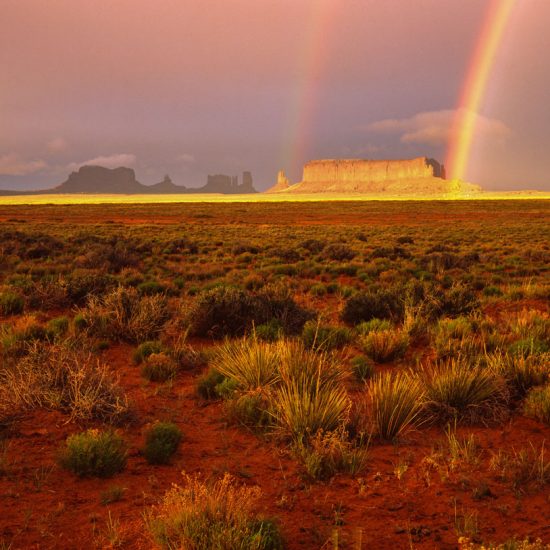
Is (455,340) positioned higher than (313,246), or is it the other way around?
(313,246)

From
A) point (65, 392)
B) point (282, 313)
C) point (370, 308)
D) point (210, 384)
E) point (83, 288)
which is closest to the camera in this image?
point (65, 392)

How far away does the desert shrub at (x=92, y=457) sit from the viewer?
11.7ft

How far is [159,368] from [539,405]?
4257 millimetres

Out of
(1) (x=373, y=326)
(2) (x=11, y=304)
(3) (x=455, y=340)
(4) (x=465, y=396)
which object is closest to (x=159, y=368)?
(1) (x=373, y=326)

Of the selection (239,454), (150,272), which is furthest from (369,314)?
(150,272)

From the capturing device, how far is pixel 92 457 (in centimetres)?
360

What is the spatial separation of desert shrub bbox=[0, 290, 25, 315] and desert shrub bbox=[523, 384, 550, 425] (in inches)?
342

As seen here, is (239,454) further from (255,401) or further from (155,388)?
(155,388)

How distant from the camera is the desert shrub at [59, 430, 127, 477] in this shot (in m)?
3.57

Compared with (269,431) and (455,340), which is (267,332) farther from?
(269,431)

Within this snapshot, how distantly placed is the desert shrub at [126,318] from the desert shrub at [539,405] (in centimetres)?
527

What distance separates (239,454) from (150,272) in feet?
36.5

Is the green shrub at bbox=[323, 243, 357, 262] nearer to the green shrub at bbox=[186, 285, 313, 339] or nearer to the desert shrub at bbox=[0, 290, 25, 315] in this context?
the green shrub at bbox=[186, 285, 313, 339]

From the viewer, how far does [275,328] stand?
742 cm
